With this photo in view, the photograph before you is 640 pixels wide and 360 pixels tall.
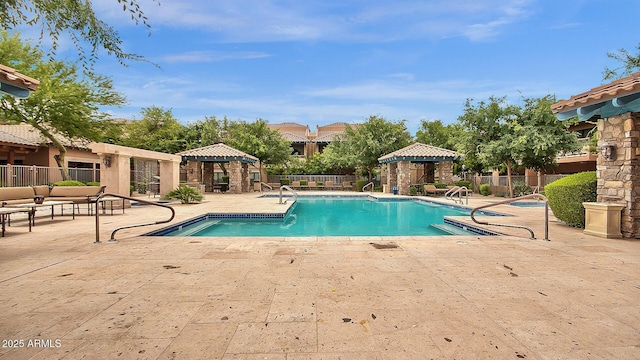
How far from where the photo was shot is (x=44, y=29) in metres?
3.76

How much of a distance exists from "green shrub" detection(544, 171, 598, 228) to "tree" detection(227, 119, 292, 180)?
65.7 ft

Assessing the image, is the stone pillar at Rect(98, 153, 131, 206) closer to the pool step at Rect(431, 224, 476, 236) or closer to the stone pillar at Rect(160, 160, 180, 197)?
the stone pillar at Rect(160, 160, 180, 197)

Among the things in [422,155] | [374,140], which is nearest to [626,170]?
[422,155]

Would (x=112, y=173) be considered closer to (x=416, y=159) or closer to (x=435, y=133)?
(x=416, y=159)

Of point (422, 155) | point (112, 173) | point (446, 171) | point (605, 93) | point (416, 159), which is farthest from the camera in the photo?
point (446, 171)

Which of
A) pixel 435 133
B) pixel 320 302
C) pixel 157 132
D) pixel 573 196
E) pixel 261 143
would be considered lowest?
pixel 320 302

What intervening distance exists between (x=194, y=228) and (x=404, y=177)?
47.3ft

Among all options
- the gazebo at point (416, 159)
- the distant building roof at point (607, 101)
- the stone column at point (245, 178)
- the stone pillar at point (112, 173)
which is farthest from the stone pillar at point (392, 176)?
the stone pillar at point (112, 173)

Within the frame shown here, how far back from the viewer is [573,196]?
7.21 metres

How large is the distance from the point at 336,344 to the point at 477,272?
8.20 feet

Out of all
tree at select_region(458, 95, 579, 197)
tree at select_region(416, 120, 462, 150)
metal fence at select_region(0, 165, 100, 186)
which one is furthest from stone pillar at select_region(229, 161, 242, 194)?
tree at select_region(416, 120, 462, 150)

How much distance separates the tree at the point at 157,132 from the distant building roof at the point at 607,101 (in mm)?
24047

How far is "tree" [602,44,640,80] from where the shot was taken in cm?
1243

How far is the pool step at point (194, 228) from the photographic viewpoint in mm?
7889
